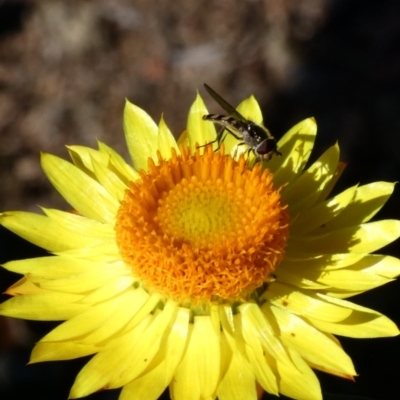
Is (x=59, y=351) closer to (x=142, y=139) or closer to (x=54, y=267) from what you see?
(x=54, y=267)

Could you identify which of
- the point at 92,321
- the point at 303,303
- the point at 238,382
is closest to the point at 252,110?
the point at 303,303

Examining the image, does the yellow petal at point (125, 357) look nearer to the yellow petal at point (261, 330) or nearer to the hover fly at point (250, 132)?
the yellow petal at point (261, 330)

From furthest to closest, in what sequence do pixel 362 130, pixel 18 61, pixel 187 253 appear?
pixel 18 61 < pixel 362 130 < pixel 187 253

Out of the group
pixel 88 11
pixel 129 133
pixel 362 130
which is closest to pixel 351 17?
pixel 362 130

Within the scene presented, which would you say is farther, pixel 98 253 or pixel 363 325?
pixel 98 253

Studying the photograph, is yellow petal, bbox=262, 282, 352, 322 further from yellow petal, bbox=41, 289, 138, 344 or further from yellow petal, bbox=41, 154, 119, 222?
yellow petal, bbox=41, 154, 119, 222

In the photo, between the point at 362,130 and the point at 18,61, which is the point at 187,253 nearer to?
the point at 362,130

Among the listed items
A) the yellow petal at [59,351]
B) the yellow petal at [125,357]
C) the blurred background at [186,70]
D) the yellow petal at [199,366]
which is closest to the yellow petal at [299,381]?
the yellow petal at [199,366]
